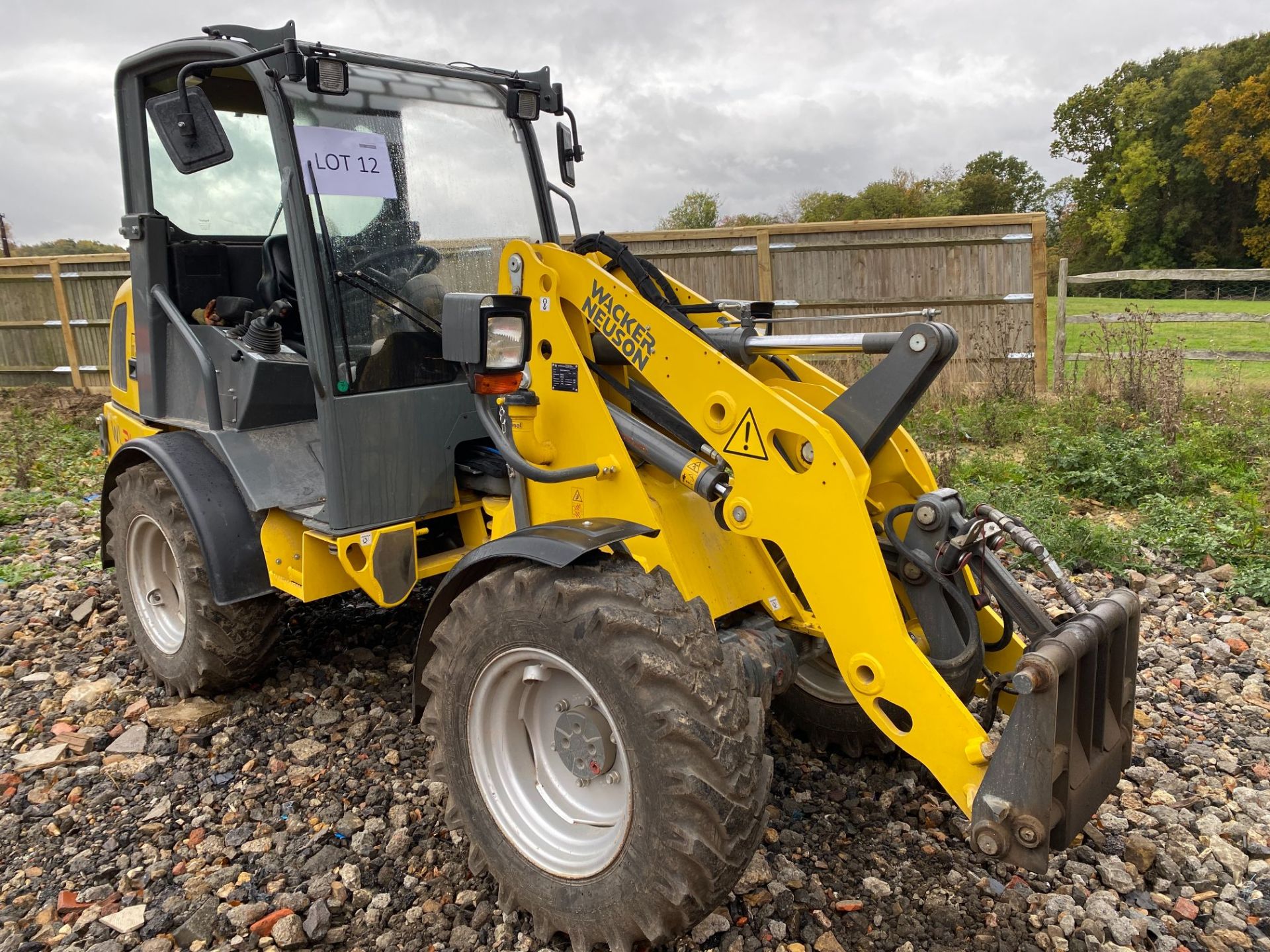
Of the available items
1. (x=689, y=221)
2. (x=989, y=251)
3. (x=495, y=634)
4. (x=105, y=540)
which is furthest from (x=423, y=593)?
(x=689, y=221)

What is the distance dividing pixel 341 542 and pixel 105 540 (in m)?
2.07

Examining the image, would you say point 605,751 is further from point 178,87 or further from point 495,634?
point 178,87

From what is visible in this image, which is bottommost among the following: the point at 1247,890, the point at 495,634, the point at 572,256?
the point at 1247,890

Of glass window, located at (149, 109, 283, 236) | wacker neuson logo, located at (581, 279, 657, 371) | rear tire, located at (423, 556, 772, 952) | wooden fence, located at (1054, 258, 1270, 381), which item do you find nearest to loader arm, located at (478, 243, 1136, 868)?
wacker neuson logo, located at (581, 279, 657, 371)

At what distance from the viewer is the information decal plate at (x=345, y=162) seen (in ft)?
10.8

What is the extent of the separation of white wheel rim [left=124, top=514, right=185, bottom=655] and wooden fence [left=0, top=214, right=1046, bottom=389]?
309 inches

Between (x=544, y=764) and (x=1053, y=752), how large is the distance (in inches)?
57.9

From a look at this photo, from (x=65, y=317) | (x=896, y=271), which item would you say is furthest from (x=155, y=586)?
(x=65, y=317)

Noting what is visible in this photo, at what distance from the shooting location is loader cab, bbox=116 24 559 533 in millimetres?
3350

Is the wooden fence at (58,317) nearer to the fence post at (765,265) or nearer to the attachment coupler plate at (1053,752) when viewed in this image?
the fence post at (765,265)

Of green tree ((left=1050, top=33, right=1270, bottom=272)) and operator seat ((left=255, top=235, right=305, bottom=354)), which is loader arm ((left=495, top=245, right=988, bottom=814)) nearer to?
operator seat ((left=255, top=235, right=305, bottom=354))

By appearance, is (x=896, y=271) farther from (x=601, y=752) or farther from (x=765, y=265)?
(x=601, y=752)

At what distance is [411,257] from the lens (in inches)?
142

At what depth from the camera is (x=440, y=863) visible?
3.07 m
